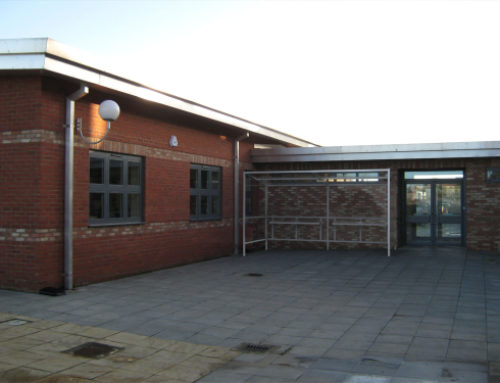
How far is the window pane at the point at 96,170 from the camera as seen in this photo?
9570mm

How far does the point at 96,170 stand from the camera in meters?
9.69

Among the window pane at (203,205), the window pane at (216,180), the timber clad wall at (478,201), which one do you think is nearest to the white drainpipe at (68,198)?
the window pane at (203,205)

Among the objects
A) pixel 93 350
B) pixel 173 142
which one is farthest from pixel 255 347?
pixel 173 142

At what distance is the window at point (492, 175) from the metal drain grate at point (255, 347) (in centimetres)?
1063

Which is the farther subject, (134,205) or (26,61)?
(134,205)

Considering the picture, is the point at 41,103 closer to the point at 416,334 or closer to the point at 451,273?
the point at 416,334

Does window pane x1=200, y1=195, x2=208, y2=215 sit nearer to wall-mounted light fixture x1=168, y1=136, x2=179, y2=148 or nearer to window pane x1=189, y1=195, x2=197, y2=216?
window pane x1=189, y1=195, x2=197, y2=216

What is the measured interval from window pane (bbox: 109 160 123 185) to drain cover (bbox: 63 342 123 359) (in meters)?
4.85

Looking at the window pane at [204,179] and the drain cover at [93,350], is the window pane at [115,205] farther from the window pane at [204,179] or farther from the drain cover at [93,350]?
the drain cover at [93,350]

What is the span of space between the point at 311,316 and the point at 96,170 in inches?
203

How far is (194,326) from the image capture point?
21.6 feet

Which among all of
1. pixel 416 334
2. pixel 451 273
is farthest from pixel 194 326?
pixel 451 273

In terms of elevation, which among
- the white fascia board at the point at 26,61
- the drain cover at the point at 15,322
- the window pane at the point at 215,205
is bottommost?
the drain cover at the point at 15,322

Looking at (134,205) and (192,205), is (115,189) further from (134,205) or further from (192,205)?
(192,205)
